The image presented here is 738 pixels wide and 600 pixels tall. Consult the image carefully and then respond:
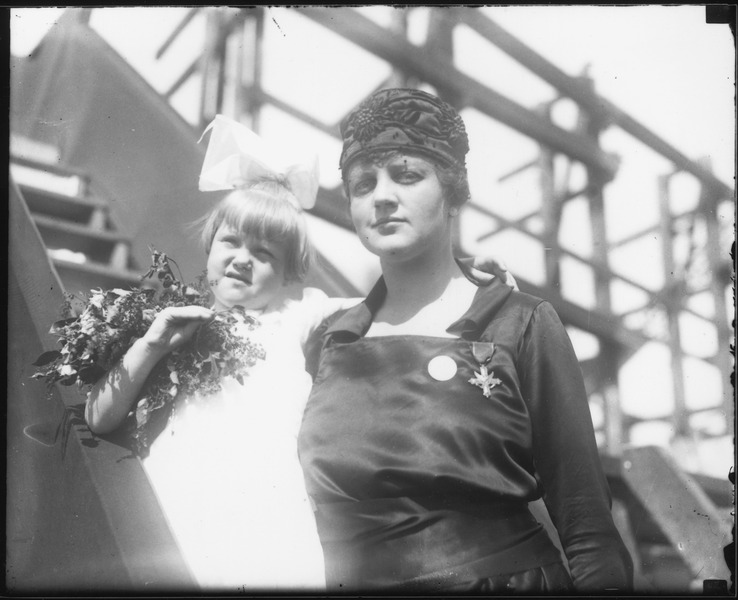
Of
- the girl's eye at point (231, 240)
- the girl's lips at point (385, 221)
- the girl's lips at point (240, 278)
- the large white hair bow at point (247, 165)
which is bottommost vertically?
the girl's lips at point (240, 278)

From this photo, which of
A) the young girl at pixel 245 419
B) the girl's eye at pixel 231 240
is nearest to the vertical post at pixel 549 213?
the young girl at pixel 245 419

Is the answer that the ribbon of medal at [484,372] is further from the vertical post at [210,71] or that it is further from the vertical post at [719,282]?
the vertical post at [210,71]

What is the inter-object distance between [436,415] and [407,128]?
1.13 meters

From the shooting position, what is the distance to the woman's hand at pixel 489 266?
3.48 m

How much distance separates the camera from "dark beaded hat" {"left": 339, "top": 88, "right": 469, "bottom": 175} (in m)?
3.45

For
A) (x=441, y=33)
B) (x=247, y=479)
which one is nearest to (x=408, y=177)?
(x=441, y=33)

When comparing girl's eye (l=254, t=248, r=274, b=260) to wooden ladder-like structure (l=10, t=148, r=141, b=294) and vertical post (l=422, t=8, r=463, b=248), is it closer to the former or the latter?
wooden ladder-like structure (l=10, t=148, r=141, b=294)

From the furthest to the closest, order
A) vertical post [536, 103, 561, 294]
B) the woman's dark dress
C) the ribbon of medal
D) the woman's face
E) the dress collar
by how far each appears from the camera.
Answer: vertical post [536, 103, 561, 294]
the woman's face
the dress collar
the ribbon of medal
the woman's dark dress

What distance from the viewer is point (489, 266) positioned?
3500 mm

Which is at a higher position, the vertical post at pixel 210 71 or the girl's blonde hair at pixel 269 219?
the vertical post at pixel 210 71

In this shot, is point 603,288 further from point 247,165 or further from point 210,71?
point 210,71

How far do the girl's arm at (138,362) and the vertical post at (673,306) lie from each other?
6.05 feet

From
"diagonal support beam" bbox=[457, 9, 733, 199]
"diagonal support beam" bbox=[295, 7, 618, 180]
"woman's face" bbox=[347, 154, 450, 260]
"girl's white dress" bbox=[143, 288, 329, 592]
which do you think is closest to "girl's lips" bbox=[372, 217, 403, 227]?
"woman's face" bbox=[347, 154, 450, 260]

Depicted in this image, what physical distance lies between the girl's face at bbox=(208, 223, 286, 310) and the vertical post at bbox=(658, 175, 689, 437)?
5.11 ft
